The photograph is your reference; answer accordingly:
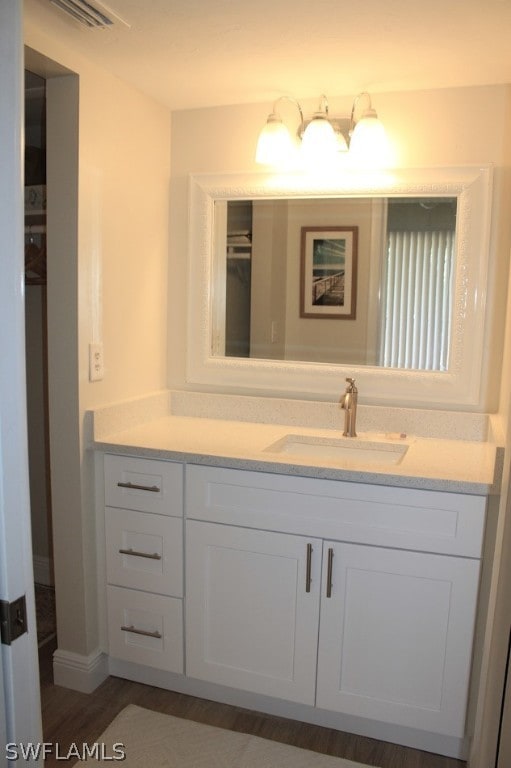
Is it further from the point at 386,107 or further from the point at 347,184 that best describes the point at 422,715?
the point at 386,107

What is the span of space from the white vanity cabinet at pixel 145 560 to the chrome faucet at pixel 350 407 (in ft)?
2.16

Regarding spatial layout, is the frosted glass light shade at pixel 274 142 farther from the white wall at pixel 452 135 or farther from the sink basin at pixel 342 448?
the sink basin at pixel 342 448

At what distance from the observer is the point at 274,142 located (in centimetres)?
223

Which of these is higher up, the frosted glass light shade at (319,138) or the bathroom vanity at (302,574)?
the frosted glass light shade at (319,138)

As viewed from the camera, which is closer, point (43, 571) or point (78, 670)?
point (78, 670)

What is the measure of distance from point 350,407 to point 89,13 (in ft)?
4.93

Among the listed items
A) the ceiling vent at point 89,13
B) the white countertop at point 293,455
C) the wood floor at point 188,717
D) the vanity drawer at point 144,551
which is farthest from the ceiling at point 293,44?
the wood floor at point 188,717

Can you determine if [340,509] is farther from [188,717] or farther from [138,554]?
[188,717]

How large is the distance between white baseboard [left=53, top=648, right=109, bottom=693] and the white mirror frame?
3.74ft

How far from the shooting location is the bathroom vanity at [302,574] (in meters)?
1.81

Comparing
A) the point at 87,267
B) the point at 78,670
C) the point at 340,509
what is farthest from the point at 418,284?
the point at 78,670

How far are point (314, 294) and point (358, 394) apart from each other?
439mm

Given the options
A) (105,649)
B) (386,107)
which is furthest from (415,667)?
(386,107)

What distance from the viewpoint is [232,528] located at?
2004 mm
